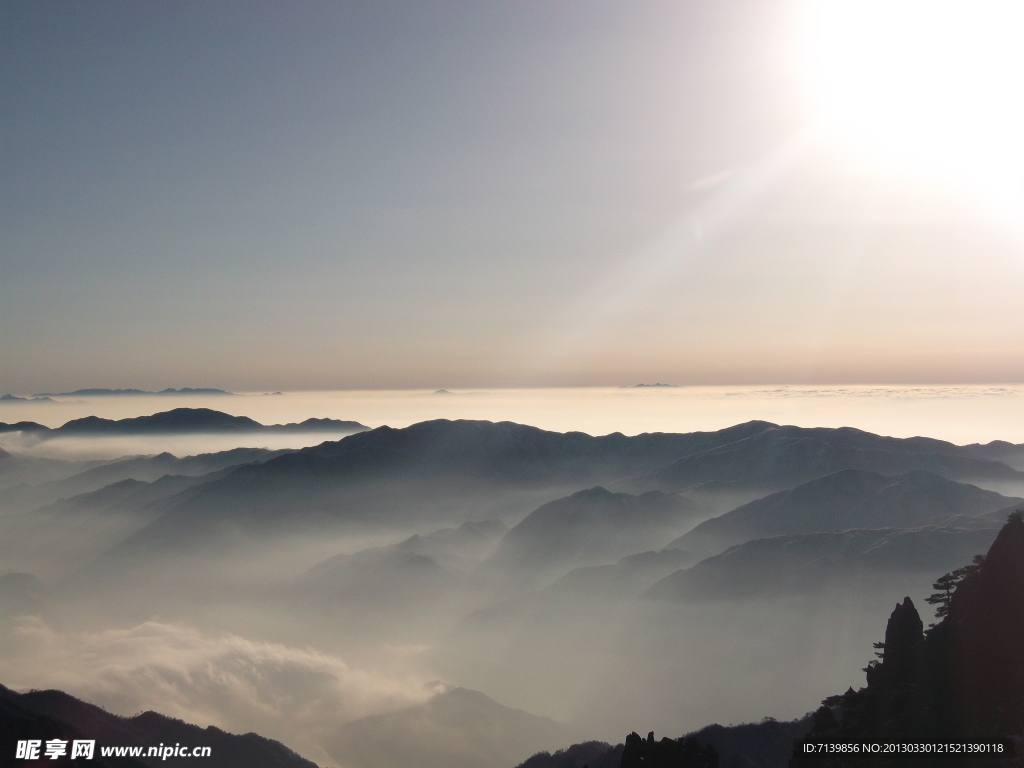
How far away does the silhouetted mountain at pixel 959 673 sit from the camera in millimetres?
46750

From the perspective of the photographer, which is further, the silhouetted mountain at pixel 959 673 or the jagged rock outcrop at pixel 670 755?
the jagged rock outcrop at pixel 670 755

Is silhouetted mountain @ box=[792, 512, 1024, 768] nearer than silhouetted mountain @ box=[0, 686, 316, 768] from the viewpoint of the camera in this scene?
Yes

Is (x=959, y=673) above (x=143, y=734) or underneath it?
above

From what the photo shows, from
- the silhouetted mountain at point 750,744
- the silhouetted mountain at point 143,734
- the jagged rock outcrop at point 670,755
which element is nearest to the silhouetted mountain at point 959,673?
the jagged rock outcrop at point 670,755

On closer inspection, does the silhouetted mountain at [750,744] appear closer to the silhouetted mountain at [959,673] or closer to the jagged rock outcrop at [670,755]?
the jagged rock outcrop at [670,755]

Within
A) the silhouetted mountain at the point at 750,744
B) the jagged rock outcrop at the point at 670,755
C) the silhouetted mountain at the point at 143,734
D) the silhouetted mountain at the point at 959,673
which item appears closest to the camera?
the silhouetted mountain at the point at 959,673

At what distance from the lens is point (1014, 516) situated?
51406mm

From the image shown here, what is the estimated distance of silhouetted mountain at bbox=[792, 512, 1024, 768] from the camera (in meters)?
46.8

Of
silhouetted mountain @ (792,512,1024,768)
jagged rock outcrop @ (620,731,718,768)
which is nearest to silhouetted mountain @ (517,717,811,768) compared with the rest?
jagged rock outcrop @ (620,731,718,768)

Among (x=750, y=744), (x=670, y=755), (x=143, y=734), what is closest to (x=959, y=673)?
(x=670, y=755)

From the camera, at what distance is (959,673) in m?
48.6

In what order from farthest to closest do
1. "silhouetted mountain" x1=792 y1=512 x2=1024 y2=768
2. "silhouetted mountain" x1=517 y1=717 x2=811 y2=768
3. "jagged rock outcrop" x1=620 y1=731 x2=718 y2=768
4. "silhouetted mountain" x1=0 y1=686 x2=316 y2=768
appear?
1. "silhouetted mountain" x1=517 y1=717 x2=811 y2=768
2. "silhouetted mountain" x1=0 y1=686 x2=316 y2=768
3. "jagged rock outcrop" x1=620 y1=731 x2=718 y2=768
4. "silhouetted mountain" x1=792 y1=512 x2=1024 y2=768

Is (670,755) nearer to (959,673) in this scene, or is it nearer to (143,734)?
(959,673)

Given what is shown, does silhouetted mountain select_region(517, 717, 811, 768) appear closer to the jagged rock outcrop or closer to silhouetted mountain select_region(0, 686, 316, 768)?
silhouetted mountain select_region(0, 686, 316, 768)
